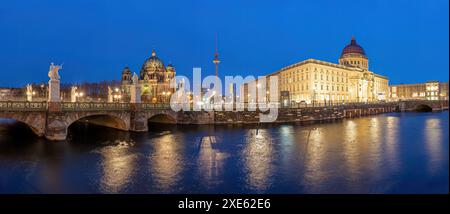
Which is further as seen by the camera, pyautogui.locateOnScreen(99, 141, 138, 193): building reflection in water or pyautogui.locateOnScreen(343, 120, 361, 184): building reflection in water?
pyautogui.locateOnScreen(343, 120, 361, 184): building reflection in water

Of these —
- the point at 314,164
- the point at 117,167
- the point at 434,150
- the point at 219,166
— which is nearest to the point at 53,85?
the point at 117,167

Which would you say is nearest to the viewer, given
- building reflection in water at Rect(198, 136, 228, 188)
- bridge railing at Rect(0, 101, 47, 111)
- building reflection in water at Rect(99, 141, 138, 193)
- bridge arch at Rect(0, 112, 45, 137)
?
building reflection in water at Rect(99, 141, 138, 193)

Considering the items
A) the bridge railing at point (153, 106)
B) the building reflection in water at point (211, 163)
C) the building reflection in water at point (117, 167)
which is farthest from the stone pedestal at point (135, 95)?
the building reflection in water at point (211, 163)

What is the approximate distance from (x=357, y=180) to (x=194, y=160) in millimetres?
12519

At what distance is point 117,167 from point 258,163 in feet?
35.7

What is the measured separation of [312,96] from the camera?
104375 millimetres

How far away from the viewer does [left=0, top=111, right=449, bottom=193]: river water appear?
16984mm

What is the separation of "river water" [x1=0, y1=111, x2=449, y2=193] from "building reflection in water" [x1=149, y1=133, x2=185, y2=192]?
0.07 m

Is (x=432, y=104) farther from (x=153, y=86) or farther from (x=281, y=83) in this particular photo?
(x=153, y=86)

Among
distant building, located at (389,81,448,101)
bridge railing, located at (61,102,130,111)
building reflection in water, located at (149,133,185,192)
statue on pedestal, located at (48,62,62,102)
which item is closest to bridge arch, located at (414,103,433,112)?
distant building, located at (389,81,448,101)

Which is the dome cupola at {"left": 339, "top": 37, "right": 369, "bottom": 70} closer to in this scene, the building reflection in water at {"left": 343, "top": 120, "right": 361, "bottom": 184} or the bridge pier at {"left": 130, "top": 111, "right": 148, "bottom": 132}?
the building reflection in water at {"left": 343, "top": 120, "right": 361, "bottom": 184}
